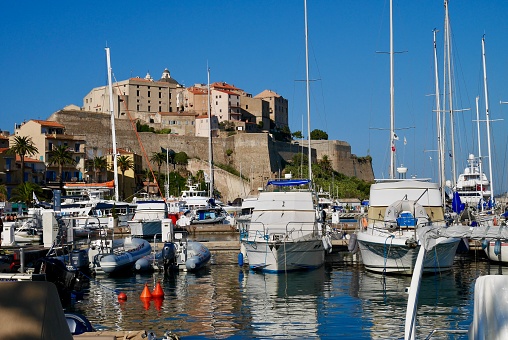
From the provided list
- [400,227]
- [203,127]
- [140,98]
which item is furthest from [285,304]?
[140,98]

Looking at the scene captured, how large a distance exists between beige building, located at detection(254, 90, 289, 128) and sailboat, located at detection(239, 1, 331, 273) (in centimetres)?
8810

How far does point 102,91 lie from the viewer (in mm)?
95375

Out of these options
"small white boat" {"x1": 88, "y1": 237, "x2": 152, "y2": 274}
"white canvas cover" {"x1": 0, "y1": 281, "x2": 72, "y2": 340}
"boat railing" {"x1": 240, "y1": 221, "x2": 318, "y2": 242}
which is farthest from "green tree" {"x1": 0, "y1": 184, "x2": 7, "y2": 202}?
"white canvas cover" {"x1": 0, "y1": 281, "x2": 72, "y2": 340}

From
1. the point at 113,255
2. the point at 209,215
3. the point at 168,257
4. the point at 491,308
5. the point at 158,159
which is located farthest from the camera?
the point at 158,159

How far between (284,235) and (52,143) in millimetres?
50511

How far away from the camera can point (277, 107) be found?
4422 inches

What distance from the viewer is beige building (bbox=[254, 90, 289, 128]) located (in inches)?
4355

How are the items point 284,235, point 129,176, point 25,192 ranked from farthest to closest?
point 129,176
point 25,192
point 284,235

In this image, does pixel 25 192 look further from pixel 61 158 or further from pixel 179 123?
pixel 179 123

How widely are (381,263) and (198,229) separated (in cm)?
2391

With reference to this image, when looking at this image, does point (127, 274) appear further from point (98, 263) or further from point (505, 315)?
point (505, 315)

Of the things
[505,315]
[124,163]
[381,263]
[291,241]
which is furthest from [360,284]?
[124,163]

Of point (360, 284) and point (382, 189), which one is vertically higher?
point (382, 189)

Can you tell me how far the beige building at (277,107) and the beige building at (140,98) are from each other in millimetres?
15750
